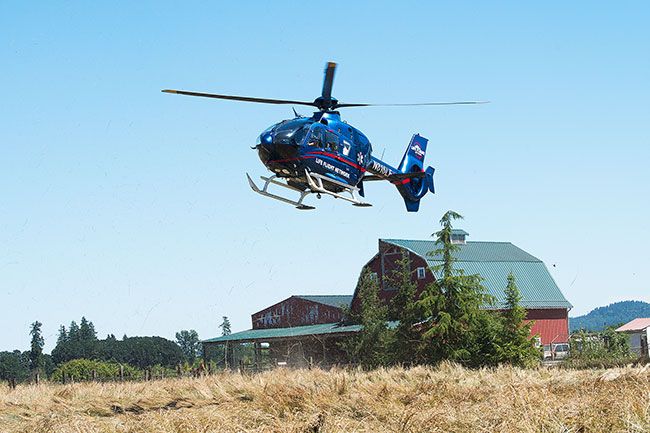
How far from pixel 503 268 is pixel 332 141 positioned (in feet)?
130

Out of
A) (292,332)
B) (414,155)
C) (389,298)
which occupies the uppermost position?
(414,155)

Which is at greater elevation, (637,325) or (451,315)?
(637,325)

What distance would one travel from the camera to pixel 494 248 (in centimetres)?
6438

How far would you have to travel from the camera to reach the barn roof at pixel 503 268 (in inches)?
2303

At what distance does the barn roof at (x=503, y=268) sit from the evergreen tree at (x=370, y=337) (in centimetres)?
554

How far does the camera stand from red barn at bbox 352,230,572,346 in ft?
185

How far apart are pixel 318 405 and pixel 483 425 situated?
458 cm

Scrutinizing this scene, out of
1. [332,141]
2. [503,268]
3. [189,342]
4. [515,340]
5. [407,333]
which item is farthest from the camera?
[189,342]

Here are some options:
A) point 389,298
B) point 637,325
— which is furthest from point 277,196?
point 637,325

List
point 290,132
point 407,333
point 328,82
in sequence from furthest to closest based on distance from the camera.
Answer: point 407,333, point 328,82, point 290,132

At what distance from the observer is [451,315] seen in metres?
43.8

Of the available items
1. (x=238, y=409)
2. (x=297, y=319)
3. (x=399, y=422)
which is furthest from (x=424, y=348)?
(x=399, y=422)

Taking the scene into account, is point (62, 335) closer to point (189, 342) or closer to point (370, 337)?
point (189, 342)

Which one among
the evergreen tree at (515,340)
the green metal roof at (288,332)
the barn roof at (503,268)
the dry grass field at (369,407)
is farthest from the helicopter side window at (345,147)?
the barn roof at (503,268)
